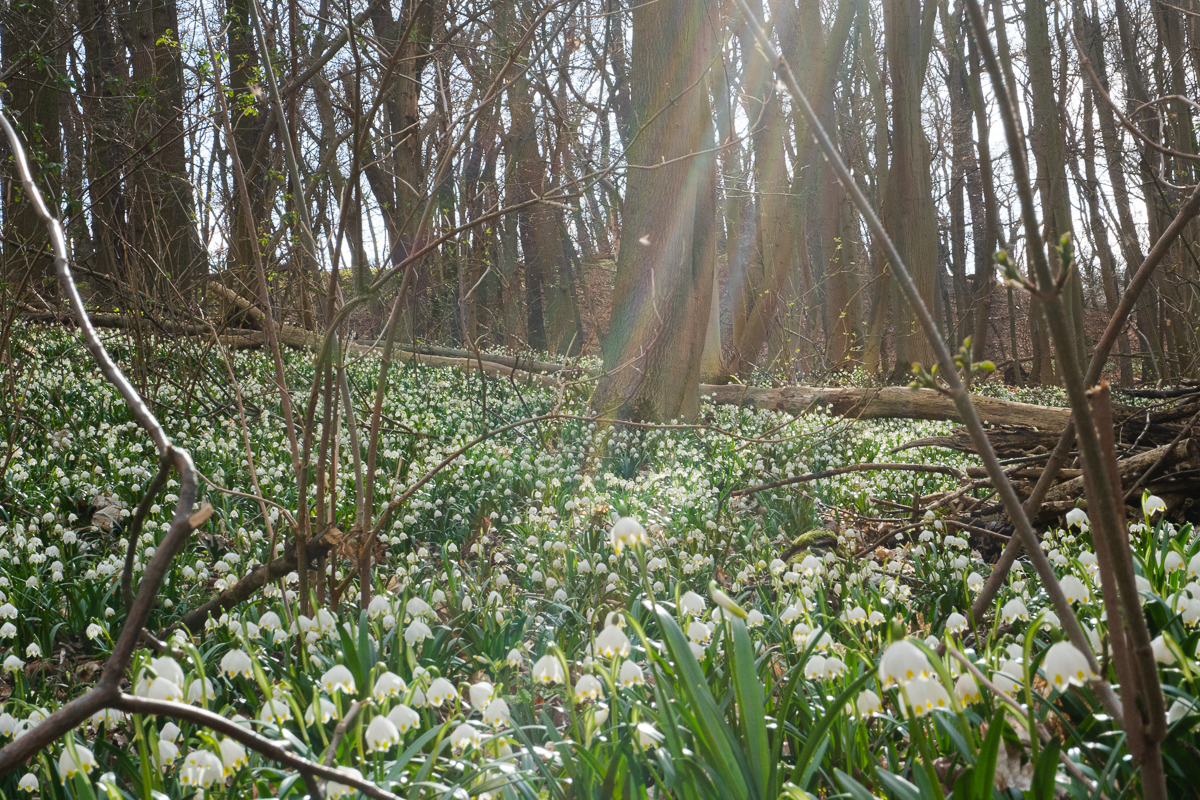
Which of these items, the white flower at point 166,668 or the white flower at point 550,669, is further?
the white flower at point 550,669

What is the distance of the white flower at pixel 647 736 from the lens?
1.61m

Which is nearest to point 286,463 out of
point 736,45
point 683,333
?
point 683,333

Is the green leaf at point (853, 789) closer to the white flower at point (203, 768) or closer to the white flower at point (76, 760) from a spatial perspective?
the white flower at point (203, 768)

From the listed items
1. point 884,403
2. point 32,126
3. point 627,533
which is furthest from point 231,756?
point 884,403

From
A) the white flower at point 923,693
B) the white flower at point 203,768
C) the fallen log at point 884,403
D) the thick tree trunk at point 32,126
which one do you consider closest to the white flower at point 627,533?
the white flower at point 923,693

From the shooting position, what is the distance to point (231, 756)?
154 centimetres

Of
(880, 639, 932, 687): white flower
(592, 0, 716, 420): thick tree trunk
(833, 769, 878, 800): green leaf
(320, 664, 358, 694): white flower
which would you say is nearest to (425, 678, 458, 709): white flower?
(320, 664, 358, 694): white flower

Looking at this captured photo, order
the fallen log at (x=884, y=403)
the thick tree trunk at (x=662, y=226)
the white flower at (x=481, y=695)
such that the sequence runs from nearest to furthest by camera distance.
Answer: the white flower at (x=481, y=695)
the thick tree trunk at (x=662, y=226)
the fallen log at (x=884, y=403)

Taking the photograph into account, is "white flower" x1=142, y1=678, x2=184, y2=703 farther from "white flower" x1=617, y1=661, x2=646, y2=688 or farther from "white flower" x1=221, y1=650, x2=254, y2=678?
"white flower" x1=617, y1=661, x2=646, y2=688

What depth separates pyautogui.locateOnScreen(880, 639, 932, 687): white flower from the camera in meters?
1.26

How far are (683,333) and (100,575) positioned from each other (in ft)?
17.7

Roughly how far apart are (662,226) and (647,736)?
645 cm

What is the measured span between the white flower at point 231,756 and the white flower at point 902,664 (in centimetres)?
115

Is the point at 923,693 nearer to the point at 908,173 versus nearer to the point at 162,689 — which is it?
the point at 162,689
